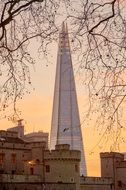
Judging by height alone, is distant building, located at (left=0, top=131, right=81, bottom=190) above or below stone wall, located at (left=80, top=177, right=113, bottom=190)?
above

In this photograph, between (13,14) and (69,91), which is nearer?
(13,14)

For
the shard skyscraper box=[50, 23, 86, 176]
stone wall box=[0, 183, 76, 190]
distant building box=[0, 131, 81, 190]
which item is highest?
the shard skyscraper box=[50, 23, 86, 176]

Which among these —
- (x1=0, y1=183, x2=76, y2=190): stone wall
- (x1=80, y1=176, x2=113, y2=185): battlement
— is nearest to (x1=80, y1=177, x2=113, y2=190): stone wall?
(x1=80, y1=176, x2=113, y2=185): battlement

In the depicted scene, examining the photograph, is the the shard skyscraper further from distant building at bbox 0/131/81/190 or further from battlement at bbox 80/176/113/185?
distant building at bbox 0/131/81/190

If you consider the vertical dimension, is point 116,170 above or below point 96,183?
above

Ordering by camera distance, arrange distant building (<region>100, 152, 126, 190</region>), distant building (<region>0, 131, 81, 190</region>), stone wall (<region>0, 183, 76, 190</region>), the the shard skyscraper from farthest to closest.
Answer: the the shard skyscraper
distant building (<region>100, 152, 126, 190</region>)
distant building (<region>0, 131, 81, 190</region>)
stone wall (<region>0, 183, 76, 190</region>)

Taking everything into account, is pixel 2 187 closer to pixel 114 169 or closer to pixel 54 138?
pixel 114 169

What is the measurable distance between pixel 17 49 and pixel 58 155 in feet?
186

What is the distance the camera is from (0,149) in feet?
214

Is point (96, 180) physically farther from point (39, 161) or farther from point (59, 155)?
point (39, 161)

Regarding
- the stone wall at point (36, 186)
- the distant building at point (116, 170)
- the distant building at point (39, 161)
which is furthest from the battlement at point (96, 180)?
the stone wall at point (36, 186)

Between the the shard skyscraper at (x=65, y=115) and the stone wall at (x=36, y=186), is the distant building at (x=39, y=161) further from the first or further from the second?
the the shard skyscraper at (x=65, y=115)

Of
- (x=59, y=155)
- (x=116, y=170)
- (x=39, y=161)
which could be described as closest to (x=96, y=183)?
(x=116, y=170)

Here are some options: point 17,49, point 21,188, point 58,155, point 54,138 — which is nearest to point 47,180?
point 58,155
